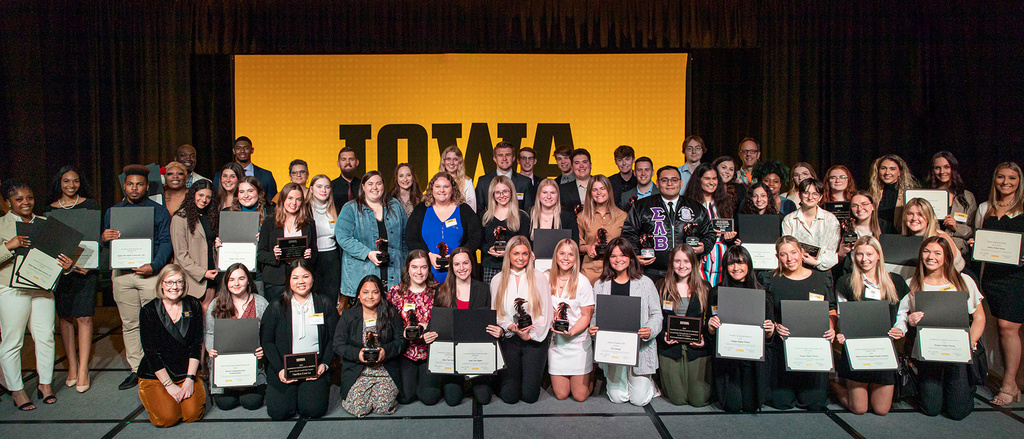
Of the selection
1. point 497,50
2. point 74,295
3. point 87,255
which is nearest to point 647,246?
point 497,50

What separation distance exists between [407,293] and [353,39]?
414cm

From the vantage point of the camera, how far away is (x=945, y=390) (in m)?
3.99

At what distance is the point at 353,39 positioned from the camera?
23.3ft

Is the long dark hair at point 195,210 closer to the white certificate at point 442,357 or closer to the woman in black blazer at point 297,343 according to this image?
the woman in black blazer at point 297,343

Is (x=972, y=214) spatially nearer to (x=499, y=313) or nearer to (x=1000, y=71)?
(x=1000, y=71)

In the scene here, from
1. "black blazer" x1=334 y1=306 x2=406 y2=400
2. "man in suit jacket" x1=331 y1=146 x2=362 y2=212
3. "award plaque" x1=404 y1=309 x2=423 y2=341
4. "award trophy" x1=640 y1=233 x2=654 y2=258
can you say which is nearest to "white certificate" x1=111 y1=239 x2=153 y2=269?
"man in suit jacket" x1=331 y1=146 x2=362 y2=212

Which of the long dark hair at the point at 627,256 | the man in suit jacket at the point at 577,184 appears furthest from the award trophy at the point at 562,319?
the man in suit jacket at the point at 577,184

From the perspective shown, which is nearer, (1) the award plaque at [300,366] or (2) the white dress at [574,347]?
(1) the award plaque at [300,366]

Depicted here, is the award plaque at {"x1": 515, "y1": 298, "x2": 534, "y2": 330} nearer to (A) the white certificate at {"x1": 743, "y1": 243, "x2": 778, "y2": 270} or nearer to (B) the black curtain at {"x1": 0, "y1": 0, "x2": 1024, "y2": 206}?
(A) the white certificate at {"x1": 743, "y1": 243, "x2": 778, "y2": 270}

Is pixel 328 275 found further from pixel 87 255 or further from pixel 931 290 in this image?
pixel 931 290

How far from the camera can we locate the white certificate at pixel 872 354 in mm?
3799

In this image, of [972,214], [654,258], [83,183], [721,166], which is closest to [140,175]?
[83,183]

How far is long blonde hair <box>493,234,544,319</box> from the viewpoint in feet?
13.9

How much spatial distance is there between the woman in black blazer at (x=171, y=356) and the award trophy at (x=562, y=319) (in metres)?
2.49
